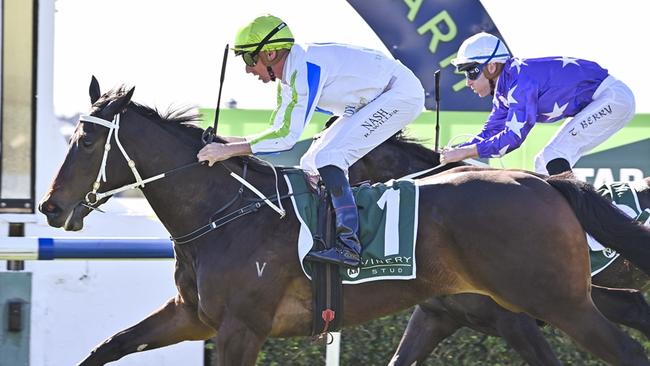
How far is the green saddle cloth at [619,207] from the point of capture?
5371 mm

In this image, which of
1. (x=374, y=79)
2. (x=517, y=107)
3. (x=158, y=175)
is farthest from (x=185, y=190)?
(x=517, y=107)

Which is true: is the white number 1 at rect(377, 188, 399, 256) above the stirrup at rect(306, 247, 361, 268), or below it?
above

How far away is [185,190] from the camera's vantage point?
15.4 feet

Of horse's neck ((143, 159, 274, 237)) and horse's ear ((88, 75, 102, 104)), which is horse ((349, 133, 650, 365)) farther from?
horse's ear ((88, 75, 102, 104))

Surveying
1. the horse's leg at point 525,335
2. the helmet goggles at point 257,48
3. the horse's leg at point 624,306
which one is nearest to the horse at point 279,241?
the helmet goggles at point 257,48

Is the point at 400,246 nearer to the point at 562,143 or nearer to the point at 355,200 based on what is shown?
the point at 355,200

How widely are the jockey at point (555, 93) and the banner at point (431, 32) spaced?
216 centimetres

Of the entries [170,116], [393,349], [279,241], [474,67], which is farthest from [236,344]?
[474,67]

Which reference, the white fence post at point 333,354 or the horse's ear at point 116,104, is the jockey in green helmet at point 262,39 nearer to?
the horse's ear at point 116,104

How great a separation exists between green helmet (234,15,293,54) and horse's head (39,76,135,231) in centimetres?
48

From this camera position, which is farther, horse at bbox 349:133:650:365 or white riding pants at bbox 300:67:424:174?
horse at bbox 349:133:650:365

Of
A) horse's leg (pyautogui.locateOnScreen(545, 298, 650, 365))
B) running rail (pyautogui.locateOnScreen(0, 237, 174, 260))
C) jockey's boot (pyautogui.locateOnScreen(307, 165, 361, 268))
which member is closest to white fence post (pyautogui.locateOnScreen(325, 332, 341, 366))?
running rail (pyautogui.locateOnScreen(0, 237, 174, 260))

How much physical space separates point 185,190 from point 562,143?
1874 mm

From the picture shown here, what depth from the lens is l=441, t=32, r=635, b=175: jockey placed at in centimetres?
544
